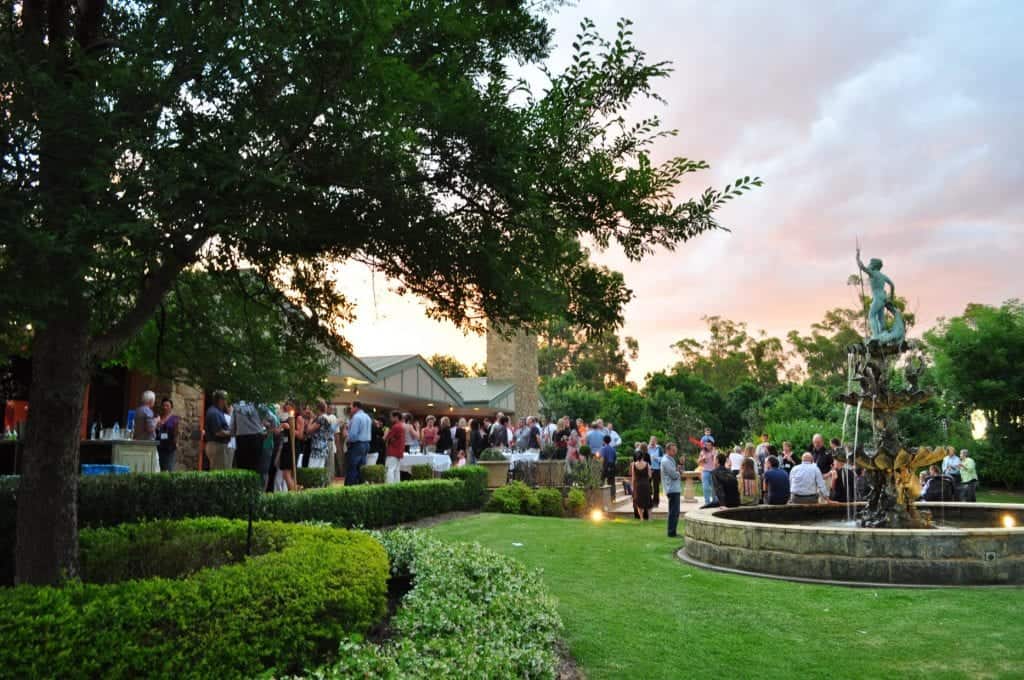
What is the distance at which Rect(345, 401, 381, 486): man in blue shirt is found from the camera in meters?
14.8

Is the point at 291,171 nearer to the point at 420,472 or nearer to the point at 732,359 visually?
the point at 420,472

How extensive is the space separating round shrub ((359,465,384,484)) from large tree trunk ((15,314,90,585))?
9.99m

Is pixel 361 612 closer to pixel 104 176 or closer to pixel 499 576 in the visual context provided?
pixel 499 576

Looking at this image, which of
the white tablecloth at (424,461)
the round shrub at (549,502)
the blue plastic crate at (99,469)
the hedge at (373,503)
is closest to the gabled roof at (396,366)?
the white tablecloth at (424,461)

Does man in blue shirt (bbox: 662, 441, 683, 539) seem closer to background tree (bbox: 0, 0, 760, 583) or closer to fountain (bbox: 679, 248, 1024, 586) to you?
fountain (bbox: 679, 248, 1024, 586)

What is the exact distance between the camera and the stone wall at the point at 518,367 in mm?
37219

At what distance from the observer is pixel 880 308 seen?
11344mm

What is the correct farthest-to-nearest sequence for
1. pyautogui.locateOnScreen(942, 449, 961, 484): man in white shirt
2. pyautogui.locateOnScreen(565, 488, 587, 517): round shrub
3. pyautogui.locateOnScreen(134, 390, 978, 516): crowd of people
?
pyautogui.locateOnScreen(565, 488, 587, 517): round shrub < pyautogui.locateOnScreen(942, 449, 961, 484): man in white shirt < pyautogui.locateOnScreen(134, 390, 978, 516): crowd of people

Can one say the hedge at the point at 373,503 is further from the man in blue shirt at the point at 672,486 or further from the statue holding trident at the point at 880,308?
the statue holding trident at the point at 880,308

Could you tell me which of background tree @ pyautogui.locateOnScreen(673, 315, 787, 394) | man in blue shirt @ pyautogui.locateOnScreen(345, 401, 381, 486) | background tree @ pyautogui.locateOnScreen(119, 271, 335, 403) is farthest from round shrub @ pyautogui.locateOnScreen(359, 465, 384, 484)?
background tree @ pyautogui.locateOnScreen(673, 315, 787, 394)

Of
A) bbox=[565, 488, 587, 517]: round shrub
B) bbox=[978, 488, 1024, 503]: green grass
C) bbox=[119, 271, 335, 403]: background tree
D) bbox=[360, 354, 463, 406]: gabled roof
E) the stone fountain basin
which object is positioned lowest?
bbox=[978, 488, 1024, 503]: green grass

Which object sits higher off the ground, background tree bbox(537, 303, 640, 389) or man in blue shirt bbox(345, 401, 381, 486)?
background tree bbox(537, 303, 640, 389)

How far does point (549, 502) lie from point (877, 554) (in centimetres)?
915

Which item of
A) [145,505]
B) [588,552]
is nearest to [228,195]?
[145,505]
